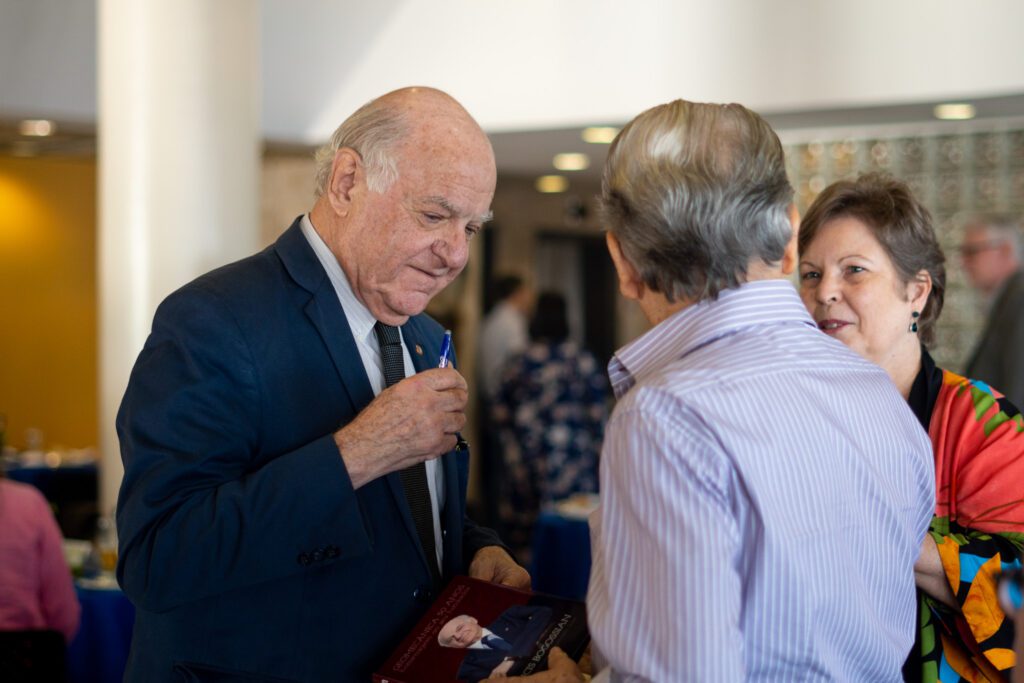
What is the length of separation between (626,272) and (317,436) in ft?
1.96

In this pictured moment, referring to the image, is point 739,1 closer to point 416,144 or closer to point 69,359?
point 416,144

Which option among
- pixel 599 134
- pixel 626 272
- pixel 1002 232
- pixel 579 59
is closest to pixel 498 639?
pixel 626 272

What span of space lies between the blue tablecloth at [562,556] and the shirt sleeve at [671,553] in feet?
12.4

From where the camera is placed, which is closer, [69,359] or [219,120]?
[219,120]

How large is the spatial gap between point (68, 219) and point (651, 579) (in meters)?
9.15

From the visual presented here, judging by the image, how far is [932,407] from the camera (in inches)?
77.0

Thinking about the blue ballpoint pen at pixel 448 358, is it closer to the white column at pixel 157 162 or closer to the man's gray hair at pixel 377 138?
the man's gray hair at pixel 377 138

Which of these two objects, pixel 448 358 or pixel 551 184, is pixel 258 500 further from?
pixel 551 184

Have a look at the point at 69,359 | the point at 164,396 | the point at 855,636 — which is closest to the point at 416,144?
the point at 164,396

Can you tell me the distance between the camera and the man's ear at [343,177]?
1.82 m

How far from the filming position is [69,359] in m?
9.28

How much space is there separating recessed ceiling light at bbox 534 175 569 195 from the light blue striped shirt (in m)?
7.95

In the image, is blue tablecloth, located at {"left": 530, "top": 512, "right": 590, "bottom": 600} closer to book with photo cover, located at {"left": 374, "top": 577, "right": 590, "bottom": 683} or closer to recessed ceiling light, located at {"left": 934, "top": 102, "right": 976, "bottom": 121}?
recessed ceiling light, located at {"left": 934, "top": 102, "right": 976, "bottom": 121}

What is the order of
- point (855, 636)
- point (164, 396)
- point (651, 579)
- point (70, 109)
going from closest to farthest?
point (651, 579)
point (855, 636)
point (164, 396)
point (70, 109)
